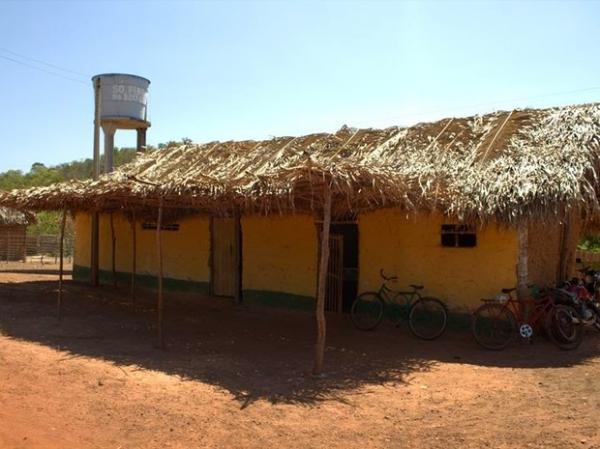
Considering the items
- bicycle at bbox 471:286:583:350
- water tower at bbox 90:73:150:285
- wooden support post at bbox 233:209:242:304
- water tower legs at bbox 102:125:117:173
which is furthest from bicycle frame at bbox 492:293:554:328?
water tower legs at bbox 102:125:117:173

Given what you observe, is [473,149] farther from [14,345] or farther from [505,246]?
[14,345]

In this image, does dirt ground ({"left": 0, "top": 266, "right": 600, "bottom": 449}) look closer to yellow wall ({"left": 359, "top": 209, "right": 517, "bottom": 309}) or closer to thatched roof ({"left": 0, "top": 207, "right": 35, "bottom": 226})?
yellow wall ({"left": 359, "top": 209, "right": 517, "bottom": 309})

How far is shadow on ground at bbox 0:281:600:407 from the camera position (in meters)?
6.67

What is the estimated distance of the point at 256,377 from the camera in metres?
6.74

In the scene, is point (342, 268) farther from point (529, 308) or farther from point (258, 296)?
point (529, 308)

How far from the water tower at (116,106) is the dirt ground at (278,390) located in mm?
10608

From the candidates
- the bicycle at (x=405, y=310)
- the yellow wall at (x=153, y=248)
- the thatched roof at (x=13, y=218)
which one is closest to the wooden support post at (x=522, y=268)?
the bicycle at (x=405, y=310)

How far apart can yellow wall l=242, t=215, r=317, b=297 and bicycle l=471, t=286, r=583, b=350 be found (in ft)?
11.7

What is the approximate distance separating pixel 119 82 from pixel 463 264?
1427cm

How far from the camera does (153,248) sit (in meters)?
14.4

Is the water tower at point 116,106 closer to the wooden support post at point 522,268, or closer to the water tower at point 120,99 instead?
the water tower at point 120,99

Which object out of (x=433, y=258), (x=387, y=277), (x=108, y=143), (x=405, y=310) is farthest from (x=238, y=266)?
(x=108, y=143)

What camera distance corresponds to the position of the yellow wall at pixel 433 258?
30.4 ft

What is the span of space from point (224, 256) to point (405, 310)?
4.62 m
